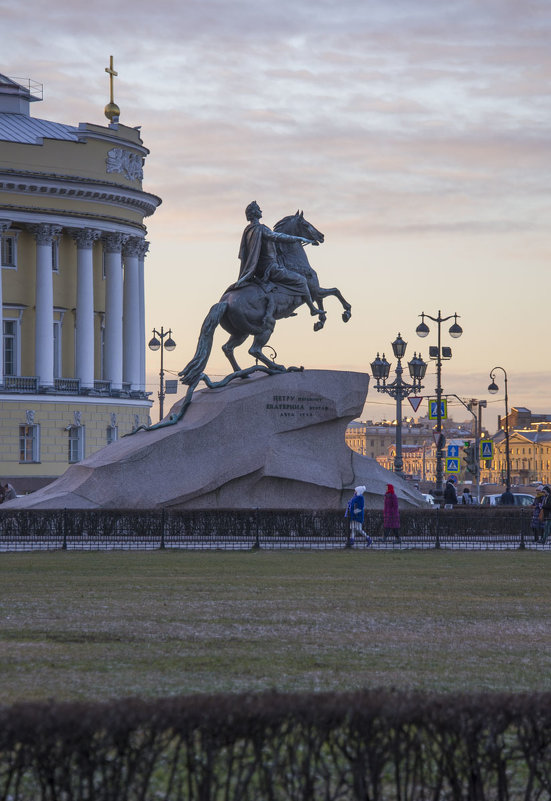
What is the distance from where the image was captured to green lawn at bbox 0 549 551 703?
11.1 meters

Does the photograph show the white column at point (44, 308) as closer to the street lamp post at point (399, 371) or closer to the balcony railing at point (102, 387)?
the balcony railing at point (102, 387)

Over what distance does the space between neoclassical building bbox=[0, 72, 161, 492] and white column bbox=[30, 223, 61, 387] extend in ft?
0.16

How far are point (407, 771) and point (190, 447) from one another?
25431 millimetres

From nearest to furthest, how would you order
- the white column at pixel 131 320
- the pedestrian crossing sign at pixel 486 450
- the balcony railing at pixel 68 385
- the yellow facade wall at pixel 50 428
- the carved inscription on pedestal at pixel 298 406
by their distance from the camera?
1. the carved inscription on pedestal at pixel 298 406
2. the pedestrian crossing sign at pixel 486 450
3. the yellow facade wall at pixel 50 428
4. the balcony railing at pixel 68 385
5. the white column at pixel 131 320

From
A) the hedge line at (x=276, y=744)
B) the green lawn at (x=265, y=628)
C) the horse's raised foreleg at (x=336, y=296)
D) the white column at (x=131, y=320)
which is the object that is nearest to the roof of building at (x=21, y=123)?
the white column at (x=131, y=320)

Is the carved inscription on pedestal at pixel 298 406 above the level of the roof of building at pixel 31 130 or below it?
below

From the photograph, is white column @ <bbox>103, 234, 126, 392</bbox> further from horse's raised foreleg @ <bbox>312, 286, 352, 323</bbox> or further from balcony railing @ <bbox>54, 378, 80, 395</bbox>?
horse's raised foreleg @ <bbox>312, 286, 352, 323</bbox>

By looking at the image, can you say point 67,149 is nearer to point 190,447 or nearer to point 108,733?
point 190,447

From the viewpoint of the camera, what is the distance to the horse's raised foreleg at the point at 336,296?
34438 millimetres

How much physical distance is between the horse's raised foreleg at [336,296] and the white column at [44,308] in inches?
1452

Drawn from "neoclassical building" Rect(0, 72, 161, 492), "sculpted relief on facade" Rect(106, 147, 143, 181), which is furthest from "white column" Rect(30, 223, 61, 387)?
"sculpted relief on facade" Rect(106, 147, 143, 181)

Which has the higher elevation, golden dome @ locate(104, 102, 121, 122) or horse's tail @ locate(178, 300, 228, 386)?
golden dome @ locate(104, 102, 121, 122)

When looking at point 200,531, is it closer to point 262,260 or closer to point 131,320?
point 262,260

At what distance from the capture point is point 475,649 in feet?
42.4
